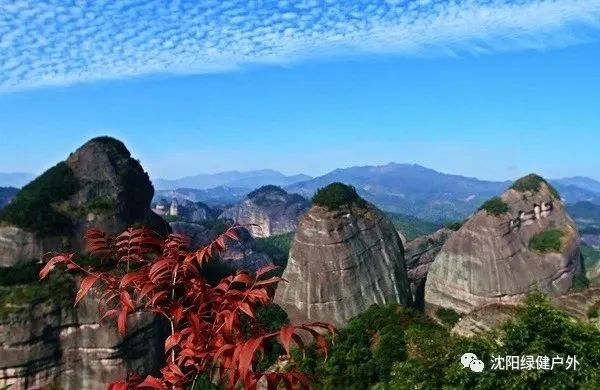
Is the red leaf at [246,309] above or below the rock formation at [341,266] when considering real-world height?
above

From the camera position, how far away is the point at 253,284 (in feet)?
16.1

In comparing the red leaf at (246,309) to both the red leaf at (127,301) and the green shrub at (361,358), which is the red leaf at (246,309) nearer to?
the red leaf at (127,301)

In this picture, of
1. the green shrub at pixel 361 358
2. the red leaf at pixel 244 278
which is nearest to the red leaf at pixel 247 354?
the red leaf at pixel 244 278

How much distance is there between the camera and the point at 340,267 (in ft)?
168

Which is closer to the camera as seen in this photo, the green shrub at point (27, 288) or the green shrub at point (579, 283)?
the green shrub at point (27, 288)

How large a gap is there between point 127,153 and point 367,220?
30.1 metres

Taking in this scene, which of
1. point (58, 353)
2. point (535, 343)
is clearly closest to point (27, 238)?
point (58, 353)

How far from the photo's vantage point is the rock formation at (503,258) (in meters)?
61.2

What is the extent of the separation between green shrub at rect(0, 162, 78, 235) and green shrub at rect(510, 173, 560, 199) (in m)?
55.5

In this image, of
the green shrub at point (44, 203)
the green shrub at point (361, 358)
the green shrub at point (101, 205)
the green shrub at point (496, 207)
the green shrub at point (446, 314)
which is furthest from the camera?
the green shrub at point (496, 207)

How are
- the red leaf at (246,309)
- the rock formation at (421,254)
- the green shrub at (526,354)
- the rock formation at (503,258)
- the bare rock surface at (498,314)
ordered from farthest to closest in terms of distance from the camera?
the rock formation at (421,254) → the rock formation at (503,258) → the bare rock surface at (498,314) → the green shrub at (526,354) → the red leaf at (246,309)

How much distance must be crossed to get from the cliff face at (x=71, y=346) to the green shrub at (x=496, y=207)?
4264 cm

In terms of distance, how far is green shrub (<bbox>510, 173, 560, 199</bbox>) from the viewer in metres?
68.0

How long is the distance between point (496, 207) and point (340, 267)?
25608 millimetres
